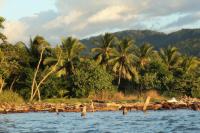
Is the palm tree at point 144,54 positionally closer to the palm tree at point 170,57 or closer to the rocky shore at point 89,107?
the palm tree at point 170,57

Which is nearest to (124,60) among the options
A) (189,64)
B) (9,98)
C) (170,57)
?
(170,57)

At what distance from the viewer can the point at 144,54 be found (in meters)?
88.5

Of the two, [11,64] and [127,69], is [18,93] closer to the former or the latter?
[11,64]

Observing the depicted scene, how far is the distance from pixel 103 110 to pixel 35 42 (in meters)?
22.0

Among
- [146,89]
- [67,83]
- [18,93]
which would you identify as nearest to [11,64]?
[18,93]

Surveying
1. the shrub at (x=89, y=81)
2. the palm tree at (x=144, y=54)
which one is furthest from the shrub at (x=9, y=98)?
the palm tree at (x=144, y=54)

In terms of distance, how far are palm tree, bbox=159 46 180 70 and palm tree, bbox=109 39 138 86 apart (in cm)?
790

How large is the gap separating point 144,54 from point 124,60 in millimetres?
5669

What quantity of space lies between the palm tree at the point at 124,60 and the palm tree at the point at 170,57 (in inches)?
311

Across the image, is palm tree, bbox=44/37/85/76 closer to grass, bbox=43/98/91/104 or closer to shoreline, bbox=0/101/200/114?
grass, bbox=43/98/91/104

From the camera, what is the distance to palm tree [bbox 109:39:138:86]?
83.9 metres

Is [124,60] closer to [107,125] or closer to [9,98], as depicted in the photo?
[9,98]

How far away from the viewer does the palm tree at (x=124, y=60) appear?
83.9 metres

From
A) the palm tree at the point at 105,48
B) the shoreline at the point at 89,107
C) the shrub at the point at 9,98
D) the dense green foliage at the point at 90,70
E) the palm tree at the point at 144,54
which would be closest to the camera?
the shoreline at the point at 89,107
